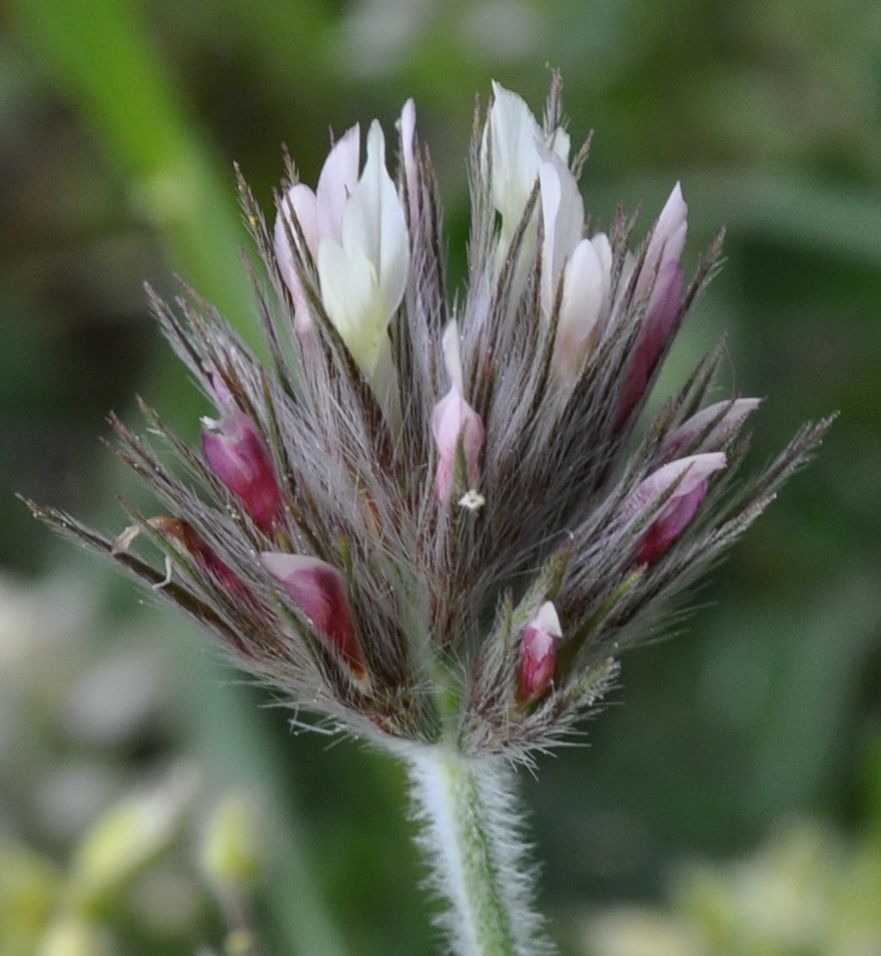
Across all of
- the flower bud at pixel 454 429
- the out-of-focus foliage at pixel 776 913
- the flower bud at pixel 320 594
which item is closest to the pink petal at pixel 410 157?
the flower bud at pixel 454 429

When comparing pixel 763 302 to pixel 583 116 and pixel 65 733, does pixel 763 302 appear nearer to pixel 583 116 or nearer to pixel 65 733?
pixel 583 116

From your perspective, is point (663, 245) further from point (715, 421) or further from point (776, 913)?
point (776, 913)

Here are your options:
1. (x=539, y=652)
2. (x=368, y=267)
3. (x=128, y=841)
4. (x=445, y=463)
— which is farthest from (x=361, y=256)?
(x=128, y=841)

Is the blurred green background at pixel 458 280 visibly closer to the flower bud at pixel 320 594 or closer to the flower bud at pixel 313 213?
the flower bud at pixel 320 594

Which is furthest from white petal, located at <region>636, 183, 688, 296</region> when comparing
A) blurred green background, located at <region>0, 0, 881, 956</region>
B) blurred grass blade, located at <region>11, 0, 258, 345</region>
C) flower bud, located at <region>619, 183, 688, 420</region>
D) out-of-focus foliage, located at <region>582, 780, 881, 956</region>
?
blurred grass blade, located at <region>11, 0, 258, 345</region>

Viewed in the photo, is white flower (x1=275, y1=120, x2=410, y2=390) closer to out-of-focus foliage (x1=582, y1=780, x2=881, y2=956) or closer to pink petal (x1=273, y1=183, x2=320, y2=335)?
pink petal (x1=273, y1=183, x2=320, y2=335)

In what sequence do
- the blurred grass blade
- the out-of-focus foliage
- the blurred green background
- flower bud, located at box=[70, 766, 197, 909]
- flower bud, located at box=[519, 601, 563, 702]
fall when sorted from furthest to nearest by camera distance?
the blurred grass blade → the blurred green background → the out-of-focus foliage → flower bud, located at box=[70, 766, 197, 909] → flower bud, located at box=[519, 601, 563, 702]

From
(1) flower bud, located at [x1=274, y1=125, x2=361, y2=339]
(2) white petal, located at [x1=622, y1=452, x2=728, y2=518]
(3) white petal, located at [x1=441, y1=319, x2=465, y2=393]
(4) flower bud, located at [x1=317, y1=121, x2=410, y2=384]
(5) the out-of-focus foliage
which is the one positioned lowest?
(5) the out-of-focus foliage

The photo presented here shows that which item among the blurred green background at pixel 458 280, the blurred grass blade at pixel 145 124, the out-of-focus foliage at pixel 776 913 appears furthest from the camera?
the blurred grass blade at pixel 145 124
